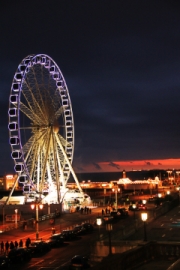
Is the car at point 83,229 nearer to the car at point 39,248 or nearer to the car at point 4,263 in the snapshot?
the car at point 39,248

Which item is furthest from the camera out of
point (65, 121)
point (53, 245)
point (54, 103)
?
point (65, 121)

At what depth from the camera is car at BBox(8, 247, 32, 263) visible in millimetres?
28825

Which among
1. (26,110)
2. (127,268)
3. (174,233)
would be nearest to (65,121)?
(26,110)

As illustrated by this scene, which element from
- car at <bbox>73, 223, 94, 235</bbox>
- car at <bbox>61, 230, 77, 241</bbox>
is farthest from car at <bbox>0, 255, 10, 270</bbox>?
car at <bbox>73, 223, 94, 235</bbox>

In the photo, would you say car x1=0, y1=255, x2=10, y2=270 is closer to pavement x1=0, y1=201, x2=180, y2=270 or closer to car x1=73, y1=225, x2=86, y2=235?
pavement x1=0, y1=201, x2=180, y2=270

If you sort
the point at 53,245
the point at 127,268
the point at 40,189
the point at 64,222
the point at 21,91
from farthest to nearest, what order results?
1. the point at 40,189
2. the point at 21,91
3. the point at 64,222
4. the point at 53,245
5. the point at 127,268

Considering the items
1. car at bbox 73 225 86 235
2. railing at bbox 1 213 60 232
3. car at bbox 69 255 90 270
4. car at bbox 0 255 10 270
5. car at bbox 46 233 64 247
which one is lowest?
car at bbox 0 255 10 270

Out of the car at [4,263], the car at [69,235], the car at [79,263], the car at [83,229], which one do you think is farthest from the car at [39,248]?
the car at [79,263]

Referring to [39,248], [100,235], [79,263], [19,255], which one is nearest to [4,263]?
[19,255]

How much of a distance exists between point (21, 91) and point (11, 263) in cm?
3047

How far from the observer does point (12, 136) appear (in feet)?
184

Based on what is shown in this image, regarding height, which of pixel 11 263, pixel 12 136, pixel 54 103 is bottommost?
pixel 11 263

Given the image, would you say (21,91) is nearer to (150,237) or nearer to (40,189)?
(40,189)

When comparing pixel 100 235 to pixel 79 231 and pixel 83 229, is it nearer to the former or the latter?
pixel 79 231
